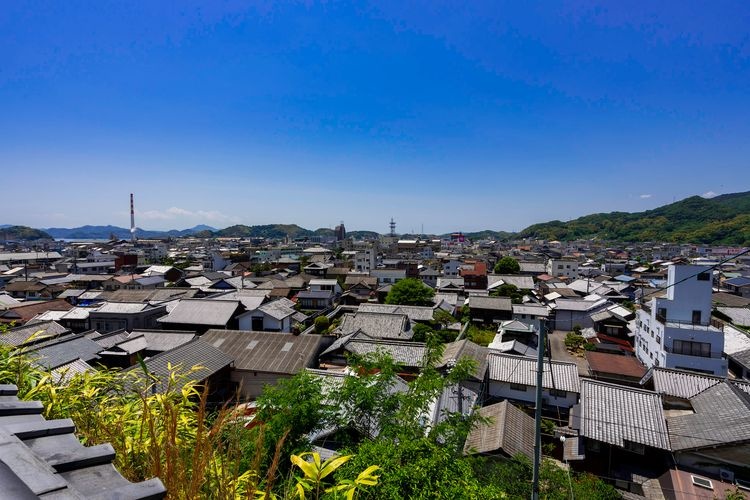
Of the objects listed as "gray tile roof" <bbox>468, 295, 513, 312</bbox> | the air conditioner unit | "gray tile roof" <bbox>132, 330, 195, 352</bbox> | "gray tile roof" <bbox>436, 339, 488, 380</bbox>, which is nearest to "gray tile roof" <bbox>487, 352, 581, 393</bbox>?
"gray tile roof" <bbox>436, 339, 488, 380</bbox>

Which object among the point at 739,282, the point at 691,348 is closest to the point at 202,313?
the point at 691,348

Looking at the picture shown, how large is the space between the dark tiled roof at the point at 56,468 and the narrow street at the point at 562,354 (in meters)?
23.9

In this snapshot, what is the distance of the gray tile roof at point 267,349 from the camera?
55.5 ft

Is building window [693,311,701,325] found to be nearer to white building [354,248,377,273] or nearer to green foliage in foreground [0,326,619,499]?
green foliage in foreground [0,326,619,499]

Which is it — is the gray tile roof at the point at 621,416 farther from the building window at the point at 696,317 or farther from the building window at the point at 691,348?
the building window at the point at 696,317

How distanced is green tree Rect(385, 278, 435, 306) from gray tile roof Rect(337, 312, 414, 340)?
21.3 feet

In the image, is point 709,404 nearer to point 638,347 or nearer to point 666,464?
point 666,464

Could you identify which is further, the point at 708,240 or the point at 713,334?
the point at 708,240

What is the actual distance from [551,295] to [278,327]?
3137 centimetres

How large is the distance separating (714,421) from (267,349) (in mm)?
19072

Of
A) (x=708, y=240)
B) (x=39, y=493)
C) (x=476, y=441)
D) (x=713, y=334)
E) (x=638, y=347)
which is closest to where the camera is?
(x=39, y=493)

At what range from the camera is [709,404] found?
1345 cm

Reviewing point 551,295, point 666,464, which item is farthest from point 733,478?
point 551,295

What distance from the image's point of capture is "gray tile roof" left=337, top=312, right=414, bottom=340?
25.1 m
